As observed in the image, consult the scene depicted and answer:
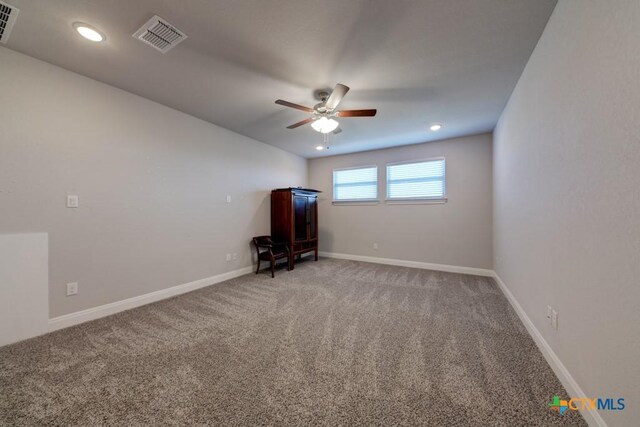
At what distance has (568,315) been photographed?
143 centimetres

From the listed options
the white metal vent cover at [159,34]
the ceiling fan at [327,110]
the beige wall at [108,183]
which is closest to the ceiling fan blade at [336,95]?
the ceiling fan at [327,110]

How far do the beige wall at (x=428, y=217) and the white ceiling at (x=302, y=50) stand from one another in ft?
4.07

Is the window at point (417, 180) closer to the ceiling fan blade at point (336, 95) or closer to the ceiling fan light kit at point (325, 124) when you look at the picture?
the ceiling fan light kit at point (325, 124)

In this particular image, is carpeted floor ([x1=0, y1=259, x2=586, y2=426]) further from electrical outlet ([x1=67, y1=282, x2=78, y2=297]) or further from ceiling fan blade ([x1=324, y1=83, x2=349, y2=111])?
ceiling fan blade ([x1=324, y1=83, x2=349, y2=111])

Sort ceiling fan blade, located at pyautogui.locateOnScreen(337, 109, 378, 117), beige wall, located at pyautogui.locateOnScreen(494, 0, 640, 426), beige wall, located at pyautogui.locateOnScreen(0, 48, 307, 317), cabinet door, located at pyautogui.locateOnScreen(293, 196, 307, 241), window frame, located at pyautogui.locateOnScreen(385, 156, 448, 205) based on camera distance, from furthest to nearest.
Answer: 1. cabinet door, located at pyautogui.locateOnScreen(293, 196, 307, 241)
2. window frame, located at pyautogui.locateOnScreen(385, 156, 448, 205)
3. ceiling fan blade, located at pyautogui.locateOnScreen(337, 109, 378, 117)
4. beige wall, located at pyautogui.locateOnScreen(0, 48, 307, 317)
5. beige wall, located at pyautogui.locateOnScreen(494, 0, 640, 426)

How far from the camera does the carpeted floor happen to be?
127 cm

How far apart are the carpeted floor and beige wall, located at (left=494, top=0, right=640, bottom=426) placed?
1.43 feet

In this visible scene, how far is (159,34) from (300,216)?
11.1 ft

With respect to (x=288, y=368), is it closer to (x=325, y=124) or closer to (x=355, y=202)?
(x=325, y=124)

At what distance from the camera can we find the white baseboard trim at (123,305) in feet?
7.28

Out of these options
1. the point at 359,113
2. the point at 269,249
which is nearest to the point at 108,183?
the point at 269,249

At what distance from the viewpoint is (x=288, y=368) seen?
164cm

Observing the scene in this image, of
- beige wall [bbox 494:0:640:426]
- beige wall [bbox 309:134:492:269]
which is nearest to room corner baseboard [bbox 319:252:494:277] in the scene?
beige wall [bbox 309:134:492:269]

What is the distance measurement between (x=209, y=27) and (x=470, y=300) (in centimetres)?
392
